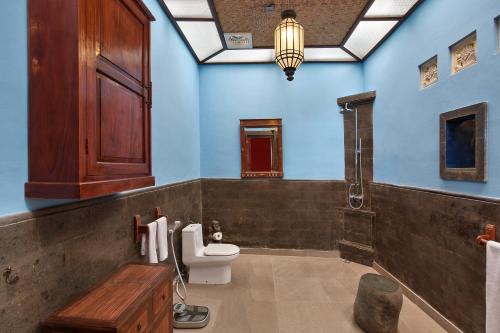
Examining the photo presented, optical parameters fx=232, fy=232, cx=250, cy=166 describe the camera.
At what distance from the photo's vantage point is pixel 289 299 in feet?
7.76

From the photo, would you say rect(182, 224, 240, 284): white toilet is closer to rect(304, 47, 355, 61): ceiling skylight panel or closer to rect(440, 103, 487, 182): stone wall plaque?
rect(440, 103, 487, 182): stone wall plaque

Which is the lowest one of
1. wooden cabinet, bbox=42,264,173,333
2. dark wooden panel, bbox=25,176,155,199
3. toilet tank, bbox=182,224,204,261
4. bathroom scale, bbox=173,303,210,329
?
bathroom scale, bbox=173,303,210,329

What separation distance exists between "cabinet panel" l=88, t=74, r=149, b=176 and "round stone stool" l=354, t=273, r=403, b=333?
1952 millimetres

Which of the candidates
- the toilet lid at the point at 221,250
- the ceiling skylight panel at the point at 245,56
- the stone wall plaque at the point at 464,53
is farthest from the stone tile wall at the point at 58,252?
the stone wall plaque at the point at 464,53

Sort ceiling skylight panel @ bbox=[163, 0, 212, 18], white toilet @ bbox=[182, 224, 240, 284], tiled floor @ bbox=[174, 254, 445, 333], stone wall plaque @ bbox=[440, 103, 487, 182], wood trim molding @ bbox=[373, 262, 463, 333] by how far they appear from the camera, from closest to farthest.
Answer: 1. stone wall plaque @ bbox=[440, 103, 487, 182]
2. wood trim molding @ bbox=[373, 262, 463, 333]
3. tiled floor @ bbox=[174, 254, 445, 333]
4. ceiling skylight panel @ bbox=[163, 0, 212, 18]
5. white toilet @ bbox=[182, 224, 240, 284]

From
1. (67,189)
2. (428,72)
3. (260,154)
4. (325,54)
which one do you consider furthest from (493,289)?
(325,54)

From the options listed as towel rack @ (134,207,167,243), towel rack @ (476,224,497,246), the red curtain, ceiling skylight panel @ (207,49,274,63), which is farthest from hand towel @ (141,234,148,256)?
ceiling skylight panel @ (207,49,274,63)

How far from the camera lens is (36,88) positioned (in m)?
0.99

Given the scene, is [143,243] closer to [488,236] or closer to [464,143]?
[488,236]

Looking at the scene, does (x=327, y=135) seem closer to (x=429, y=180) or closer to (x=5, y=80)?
(x=429, y=180)

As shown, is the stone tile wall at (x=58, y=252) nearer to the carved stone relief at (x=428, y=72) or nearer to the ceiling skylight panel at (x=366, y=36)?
the carved stone relief at (x=428, y=72)

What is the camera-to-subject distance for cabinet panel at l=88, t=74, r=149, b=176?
3.37 ft

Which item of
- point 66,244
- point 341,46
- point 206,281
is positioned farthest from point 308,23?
point 206,281

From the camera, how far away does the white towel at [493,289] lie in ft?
4.37
